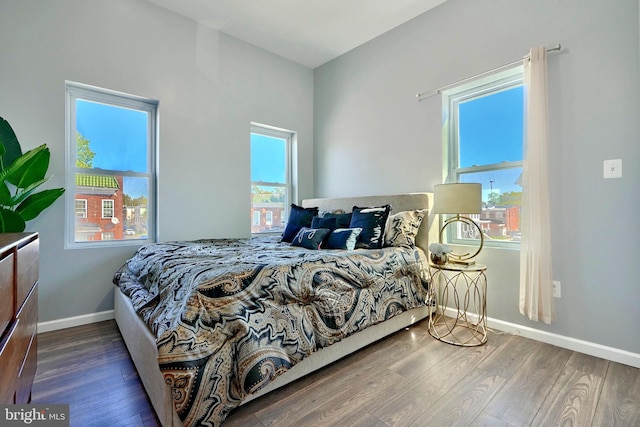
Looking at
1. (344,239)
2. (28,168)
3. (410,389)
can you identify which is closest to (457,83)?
(344,239)

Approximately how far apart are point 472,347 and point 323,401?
1.26 metres

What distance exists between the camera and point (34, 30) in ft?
7.86

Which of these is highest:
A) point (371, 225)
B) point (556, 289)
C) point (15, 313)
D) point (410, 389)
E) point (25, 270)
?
point (371, 225)

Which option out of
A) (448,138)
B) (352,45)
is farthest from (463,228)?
(352,45)

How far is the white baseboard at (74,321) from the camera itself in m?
2.45

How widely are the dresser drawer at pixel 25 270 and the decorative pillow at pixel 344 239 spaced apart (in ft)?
6.28

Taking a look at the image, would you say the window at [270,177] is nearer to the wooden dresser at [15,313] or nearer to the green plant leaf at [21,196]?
the green plant leaf at [21,196]

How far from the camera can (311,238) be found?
266cm

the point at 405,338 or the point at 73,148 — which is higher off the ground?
the point at 73,148

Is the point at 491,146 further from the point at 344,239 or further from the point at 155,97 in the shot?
the point at 155,97

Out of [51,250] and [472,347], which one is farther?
[51,250]

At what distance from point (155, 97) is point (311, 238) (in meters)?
2.17

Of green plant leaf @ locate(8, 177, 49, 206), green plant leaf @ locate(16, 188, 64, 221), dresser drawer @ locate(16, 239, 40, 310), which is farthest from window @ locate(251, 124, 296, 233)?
dresser drawer @ locate(16, 239, 40, 310)

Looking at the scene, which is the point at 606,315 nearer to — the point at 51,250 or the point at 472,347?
the point at 472,347
